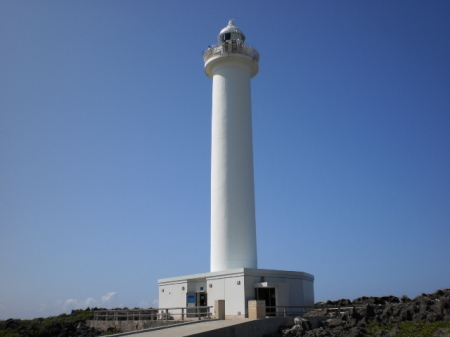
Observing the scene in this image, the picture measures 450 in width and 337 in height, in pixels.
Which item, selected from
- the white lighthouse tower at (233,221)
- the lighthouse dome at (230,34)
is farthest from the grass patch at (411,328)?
the lighthouse dome at (230,34)

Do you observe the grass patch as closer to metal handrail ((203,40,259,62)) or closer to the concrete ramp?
the concrete ramp

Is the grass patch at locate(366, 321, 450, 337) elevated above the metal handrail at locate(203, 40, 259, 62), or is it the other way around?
the metal handrail at locate(203, 40, 259, 62)

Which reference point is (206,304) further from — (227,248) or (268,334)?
(268,334)

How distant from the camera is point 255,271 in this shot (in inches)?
1038

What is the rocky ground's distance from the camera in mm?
19531

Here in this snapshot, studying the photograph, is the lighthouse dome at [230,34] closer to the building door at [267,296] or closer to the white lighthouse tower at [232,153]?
the white lighthouse tower at [232,153]

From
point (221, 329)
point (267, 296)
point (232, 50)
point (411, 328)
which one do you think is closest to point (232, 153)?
point (232, 50)

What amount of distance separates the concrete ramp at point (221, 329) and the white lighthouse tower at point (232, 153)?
6510mm

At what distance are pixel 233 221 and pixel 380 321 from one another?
10.8 m

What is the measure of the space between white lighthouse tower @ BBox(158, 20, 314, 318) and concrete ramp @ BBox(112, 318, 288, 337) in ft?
9.96

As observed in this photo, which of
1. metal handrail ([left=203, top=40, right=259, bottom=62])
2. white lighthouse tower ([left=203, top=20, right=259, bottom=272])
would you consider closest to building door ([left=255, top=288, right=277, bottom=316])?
white lighthouse tower ([left=203, top=20, right=259, bottom=272])

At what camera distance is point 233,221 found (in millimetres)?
29375

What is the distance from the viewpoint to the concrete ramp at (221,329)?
18.7m

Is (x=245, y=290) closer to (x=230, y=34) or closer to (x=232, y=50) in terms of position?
(x=232, y=50)
